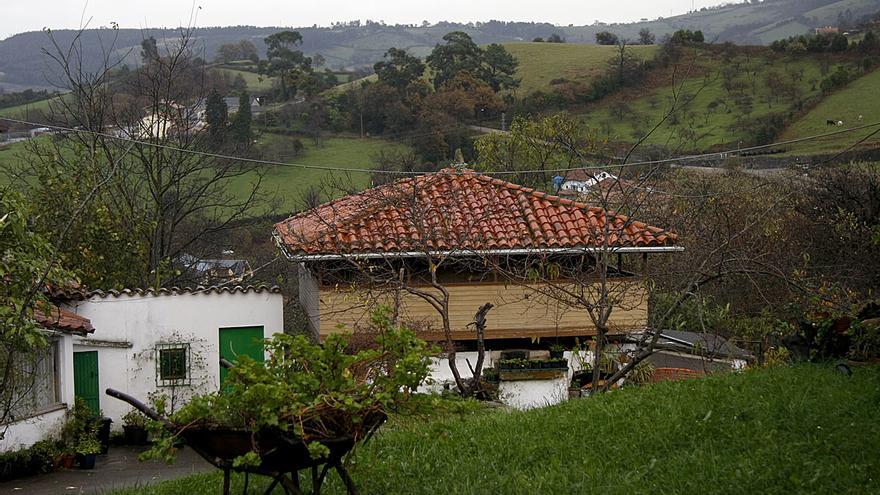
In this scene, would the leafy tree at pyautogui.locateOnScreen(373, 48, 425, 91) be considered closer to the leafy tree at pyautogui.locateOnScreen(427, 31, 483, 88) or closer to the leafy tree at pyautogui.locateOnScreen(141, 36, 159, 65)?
the leafy tree at pyautogui.locateOnScreen(427, 31, 483, 88)

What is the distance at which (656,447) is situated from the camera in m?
6.94

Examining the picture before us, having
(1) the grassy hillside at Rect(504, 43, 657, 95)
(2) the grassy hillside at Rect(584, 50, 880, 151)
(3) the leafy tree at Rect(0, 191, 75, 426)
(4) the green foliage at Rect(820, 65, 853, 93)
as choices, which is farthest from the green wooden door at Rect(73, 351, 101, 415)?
(4) the green foliage at Rect(820, 65, 853, 93)

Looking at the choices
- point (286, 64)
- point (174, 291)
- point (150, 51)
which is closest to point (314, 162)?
point (150, 51)

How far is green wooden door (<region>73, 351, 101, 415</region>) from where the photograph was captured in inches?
664

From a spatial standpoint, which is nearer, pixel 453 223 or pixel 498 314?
pixel 453 223

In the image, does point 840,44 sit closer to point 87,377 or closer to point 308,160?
point 308,160

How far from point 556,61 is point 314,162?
31886 millimetres

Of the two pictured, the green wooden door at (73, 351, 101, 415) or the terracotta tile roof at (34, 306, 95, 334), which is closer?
the terracotta tile roof at (34, 306, 95, 334)

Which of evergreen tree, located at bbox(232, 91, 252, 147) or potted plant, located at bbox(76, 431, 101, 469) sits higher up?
evergreen tree, located at bbox(232, 91, 252, 147)

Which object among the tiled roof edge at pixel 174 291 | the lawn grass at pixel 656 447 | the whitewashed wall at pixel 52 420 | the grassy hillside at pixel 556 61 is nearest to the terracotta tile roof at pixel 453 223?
the tiled roof edge at pixel 174 291

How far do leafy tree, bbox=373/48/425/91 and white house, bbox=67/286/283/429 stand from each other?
118ft

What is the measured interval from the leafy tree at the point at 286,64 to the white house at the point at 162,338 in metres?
44.7

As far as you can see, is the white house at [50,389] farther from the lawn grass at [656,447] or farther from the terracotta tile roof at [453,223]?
the lawn grass at [656,447]

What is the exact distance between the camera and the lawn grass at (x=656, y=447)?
6.10 meters
